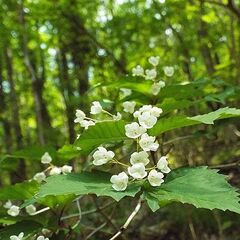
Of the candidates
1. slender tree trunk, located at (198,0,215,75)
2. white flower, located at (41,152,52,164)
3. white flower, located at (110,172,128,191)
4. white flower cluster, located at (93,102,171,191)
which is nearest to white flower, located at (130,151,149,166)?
white flower cluster, located at (93,102,171,191)

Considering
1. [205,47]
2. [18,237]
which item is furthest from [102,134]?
[205,47]

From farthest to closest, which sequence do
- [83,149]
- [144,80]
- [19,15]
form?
[19,15] < [144,80] < [83,149]

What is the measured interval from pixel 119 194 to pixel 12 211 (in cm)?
78

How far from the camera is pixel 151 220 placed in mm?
5051

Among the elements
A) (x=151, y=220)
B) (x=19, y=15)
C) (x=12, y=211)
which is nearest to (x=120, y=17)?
(x=19, y=15)

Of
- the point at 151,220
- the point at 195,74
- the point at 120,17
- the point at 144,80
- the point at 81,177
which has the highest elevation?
the point at 120,17

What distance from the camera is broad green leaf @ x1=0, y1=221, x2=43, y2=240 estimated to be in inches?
79.7

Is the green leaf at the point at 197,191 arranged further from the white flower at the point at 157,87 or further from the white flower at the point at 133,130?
the white flower at the point at 157,87

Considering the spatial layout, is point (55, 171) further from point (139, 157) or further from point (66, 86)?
point (66, 86)

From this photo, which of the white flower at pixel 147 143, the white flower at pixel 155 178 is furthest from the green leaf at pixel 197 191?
the white flower at pixel 147 143

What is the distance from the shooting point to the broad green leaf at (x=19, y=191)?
2061mm

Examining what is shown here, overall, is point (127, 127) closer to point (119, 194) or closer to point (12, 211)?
point (119, 194)

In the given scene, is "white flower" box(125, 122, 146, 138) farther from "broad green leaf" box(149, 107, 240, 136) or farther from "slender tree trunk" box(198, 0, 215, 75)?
"slender tree trunk" box(198, 0, 215, 75)

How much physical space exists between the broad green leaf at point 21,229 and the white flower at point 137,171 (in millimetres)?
637
